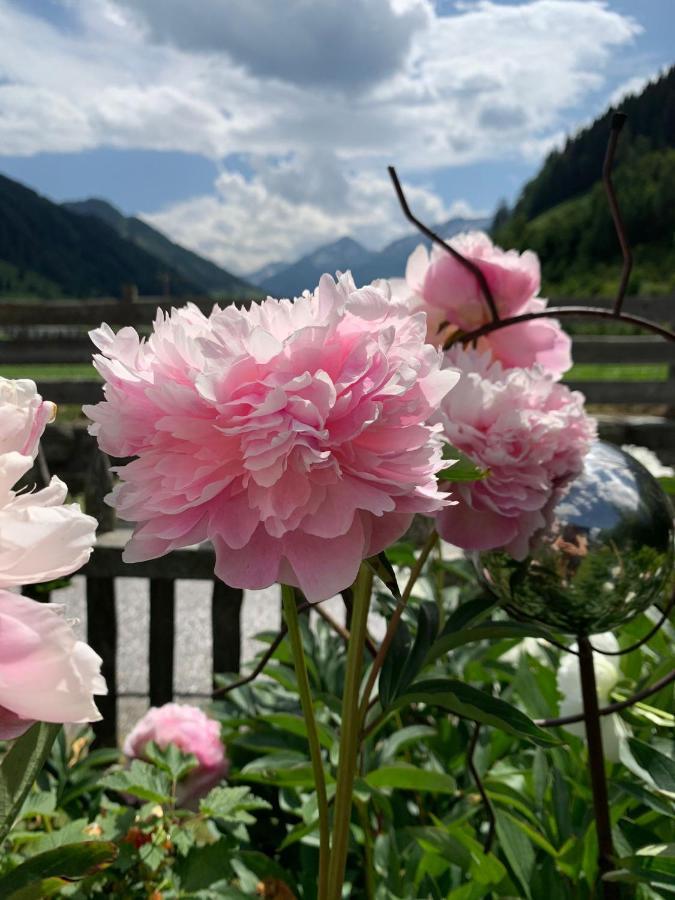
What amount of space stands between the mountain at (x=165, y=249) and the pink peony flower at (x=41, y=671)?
472 feet

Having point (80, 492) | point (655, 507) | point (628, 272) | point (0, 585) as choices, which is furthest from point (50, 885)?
point (80, 492)

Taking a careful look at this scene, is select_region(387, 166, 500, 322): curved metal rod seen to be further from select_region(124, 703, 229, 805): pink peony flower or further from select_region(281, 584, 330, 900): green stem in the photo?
select_region(124, 703, 229, 805): pink peony flower

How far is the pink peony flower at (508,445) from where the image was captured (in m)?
0.59

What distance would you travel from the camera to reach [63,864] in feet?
1.56

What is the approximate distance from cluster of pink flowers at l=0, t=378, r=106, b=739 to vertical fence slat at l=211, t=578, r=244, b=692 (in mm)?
1427

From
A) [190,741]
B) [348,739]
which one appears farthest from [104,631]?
[348,739]

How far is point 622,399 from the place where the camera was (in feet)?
21.1

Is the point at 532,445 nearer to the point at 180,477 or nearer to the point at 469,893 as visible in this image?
the point at 180,477

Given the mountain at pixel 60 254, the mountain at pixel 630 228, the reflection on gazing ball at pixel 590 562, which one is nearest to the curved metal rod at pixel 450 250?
the reflection on gazing ball at pixel 590 562

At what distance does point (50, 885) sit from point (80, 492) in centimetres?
279

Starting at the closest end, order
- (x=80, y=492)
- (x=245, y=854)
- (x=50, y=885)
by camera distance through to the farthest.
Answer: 1. (x=50, y=885)
2. (x=245, y=854)
3. (x=80, y=492)

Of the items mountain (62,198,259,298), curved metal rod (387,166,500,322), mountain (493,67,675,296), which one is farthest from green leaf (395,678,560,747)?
mountain (62,198,259,298)

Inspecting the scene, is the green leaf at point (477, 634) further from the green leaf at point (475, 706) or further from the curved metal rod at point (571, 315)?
the curved metal rod at point (571, 315)

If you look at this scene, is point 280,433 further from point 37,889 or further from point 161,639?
point 161,639
